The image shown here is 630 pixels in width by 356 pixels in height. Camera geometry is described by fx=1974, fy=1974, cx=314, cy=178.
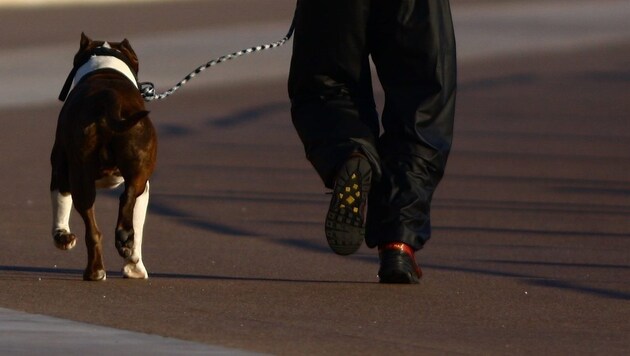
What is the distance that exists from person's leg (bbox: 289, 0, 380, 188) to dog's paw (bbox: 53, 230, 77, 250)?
107 cm

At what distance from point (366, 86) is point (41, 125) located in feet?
29.3

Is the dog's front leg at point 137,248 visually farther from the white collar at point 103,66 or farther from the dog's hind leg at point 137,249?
the white collar at point 103,66

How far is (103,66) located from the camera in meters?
8.73

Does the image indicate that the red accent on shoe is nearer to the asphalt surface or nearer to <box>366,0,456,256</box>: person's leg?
<box>366,0,456,256</box>: person's leg

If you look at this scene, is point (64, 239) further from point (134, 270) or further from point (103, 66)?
point (103, 66)

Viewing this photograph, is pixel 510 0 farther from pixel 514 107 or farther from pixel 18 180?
pixel 18 180

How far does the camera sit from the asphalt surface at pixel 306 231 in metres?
6.75

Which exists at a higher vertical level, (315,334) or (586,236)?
(315,334)

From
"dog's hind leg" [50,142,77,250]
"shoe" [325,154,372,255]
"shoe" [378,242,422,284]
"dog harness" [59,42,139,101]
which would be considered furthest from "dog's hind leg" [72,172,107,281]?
"shoe" [378,242,422,284]

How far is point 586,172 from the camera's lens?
1403 centimetres

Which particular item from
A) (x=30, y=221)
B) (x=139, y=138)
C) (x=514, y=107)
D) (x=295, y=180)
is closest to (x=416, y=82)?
(x=139, y=138)

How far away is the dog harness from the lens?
8.71 m

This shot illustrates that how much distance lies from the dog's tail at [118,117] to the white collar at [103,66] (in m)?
0.64

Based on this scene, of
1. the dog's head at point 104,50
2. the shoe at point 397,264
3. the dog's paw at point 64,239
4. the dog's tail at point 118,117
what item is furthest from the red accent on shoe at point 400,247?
the dog's head at point 104,50
